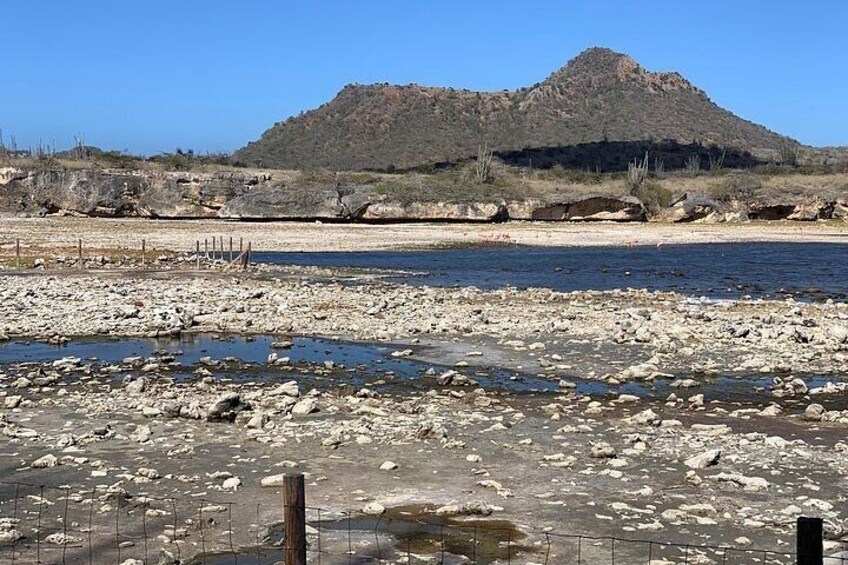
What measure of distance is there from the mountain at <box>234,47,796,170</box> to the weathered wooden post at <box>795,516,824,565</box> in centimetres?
12947

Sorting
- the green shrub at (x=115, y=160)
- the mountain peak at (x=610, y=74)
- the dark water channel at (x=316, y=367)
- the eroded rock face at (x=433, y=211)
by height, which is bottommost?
the dark water channel at (x=316, y=367)

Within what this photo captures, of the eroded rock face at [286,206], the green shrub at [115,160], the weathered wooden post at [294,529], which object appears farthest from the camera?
the green shrub at [115,160]

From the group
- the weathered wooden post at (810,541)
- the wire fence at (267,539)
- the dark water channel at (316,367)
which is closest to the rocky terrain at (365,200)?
the dark water channel at (316,367)

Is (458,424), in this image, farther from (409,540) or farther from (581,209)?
(581,209)

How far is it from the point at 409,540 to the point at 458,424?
4.02 metres

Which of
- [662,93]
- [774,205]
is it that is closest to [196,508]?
[774,205]

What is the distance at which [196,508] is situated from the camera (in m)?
8.55

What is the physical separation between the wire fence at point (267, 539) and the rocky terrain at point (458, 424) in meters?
0.04

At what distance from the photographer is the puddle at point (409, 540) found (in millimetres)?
7402

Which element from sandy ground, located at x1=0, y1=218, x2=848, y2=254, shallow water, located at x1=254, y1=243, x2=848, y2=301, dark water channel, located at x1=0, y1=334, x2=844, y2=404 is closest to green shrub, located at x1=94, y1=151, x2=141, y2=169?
sandy ground, located at x1=0, y1=218, x2=848, y2=254

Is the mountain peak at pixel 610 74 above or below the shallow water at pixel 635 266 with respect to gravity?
above

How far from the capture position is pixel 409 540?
7.78 metres

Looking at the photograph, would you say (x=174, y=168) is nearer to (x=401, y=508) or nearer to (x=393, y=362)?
(x=393, y=362)

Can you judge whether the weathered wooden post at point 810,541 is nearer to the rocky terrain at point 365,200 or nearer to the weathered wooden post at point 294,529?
the weathered wooden post at point 294,529
